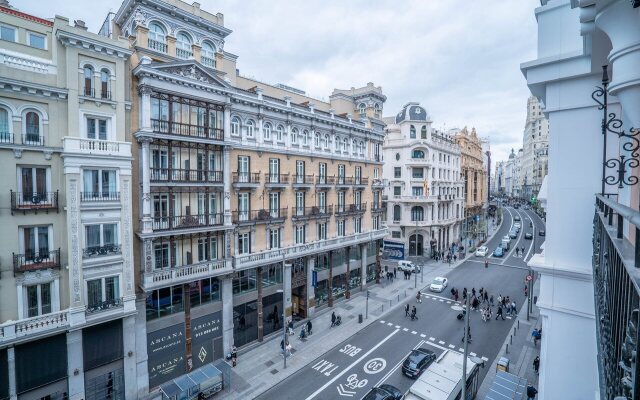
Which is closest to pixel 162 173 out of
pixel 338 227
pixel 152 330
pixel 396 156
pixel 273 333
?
pixel 152 330

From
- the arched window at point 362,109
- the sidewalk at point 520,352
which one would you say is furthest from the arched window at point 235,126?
the sidewalk at point 520,352

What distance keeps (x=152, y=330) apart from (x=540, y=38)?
24489 millimetres

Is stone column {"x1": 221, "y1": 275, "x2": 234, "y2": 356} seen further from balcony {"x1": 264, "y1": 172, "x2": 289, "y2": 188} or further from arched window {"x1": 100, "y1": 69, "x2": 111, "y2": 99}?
arched window {"x1": 100, "y1": 69, "x2": 111, "y2": 99}

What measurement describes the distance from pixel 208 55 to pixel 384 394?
26.2m

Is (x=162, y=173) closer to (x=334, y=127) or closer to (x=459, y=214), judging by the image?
(x=334, y=127)

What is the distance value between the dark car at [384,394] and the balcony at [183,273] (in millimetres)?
12858

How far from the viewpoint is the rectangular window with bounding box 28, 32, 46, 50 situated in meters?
16.8

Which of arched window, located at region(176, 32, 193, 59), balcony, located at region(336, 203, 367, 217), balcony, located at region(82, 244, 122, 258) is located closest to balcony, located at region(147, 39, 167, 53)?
arched window, located at region(176, 32, 193, 59)

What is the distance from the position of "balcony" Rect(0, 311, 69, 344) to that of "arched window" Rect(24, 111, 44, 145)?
29.7 feet

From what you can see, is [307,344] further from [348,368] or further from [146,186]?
[146,186]

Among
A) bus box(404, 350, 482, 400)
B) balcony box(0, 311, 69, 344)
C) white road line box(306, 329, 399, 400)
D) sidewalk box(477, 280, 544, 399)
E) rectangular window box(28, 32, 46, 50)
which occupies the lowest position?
white road line box(306, 329, 399, 400)

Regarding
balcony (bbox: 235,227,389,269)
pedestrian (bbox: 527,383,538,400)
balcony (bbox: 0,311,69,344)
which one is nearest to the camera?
balcony (bbox: 0,311,69,344)

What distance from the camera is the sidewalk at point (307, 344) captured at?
2170cm

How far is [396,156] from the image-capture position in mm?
56594
